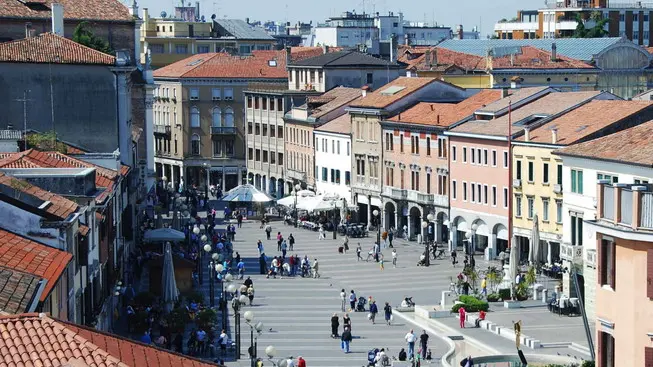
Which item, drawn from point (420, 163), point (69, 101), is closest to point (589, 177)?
point (69, 101)

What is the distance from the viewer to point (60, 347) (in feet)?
61.1

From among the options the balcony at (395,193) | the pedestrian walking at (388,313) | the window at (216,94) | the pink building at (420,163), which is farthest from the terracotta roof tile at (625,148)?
the window at (216,94)

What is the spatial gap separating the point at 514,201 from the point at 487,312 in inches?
808

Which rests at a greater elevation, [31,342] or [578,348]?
[31,342]

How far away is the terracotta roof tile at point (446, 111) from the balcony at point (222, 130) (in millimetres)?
36337

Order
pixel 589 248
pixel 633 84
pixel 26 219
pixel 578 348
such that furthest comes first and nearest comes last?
1. pixel 633 84
2. pixel 589 248
3. pixel 578 348
4. pixel 26 219

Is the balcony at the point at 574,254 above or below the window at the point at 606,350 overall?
below

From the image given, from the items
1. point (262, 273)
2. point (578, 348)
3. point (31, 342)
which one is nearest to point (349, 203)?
point (262, 273)

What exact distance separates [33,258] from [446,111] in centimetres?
6402

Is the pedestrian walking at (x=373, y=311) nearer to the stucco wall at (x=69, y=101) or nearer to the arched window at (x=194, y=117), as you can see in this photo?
the stucco wall at (x=69, y=101)

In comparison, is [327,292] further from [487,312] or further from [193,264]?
[487,312]

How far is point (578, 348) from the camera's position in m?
53.0

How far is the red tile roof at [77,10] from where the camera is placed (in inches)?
3164

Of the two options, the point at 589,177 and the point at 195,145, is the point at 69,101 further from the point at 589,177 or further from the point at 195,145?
the point at 195,145
